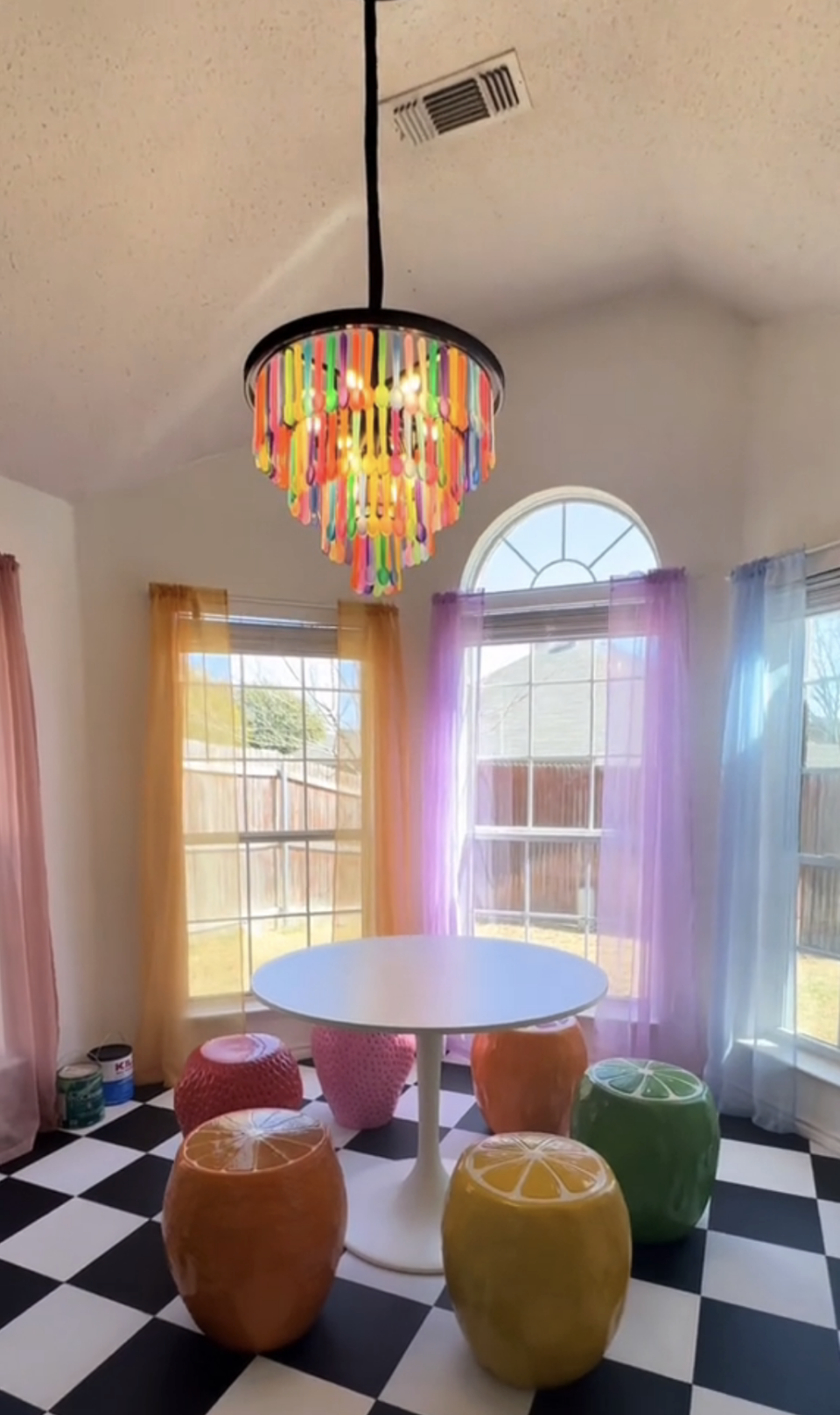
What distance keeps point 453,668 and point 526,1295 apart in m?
2.17

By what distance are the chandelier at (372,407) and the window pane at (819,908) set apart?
1880 mm

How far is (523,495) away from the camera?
323 cm

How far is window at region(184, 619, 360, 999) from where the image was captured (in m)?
3.16

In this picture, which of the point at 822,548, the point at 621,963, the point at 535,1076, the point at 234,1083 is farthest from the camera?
the point at 621,963

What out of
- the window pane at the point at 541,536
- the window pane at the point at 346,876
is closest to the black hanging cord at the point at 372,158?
the window pane at the point at 541,536

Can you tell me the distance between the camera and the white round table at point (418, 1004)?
1811 mm

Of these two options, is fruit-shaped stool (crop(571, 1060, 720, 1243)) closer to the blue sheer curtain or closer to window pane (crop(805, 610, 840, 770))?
the blue sheer curtain

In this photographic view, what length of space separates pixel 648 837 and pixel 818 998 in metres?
0.76

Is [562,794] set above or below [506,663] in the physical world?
below

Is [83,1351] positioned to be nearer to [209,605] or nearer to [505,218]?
[209,605]

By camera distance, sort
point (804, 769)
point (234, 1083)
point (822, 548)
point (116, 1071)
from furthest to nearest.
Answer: point (116, 1071)
point (804, 769)
point (822, 548)
point (234, 1083)

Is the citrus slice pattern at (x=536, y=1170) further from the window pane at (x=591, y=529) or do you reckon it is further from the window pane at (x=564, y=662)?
the window pane at (x=591, y=529)

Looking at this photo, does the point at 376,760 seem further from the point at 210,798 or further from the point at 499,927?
the point at 499,927

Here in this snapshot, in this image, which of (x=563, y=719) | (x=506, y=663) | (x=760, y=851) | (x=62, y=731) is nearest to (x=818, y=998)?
(x=760, y=851)
